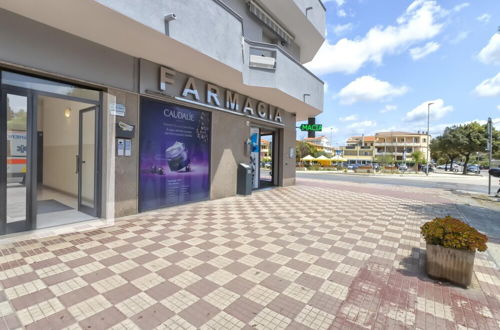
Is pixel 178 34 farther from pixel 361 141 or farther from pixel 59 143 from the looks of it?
pixel 361 141

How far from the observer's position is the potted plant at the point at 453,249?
3137 millimetres

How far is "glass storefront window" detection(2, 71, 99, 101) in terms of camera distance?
14.6 ft

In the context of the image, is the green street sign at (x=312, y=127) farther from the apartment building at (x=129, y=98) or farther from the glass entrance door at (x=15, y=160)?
the glass entrance door at (x=15, y=160)

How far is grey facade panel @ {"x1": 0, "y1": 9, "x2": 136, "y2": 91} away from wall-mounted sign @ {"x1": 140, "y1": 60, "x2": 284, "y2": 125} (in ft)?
1.45

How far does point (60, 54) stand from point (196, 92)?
350 cm

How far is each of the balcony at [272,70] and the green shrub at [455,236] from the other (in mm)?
6709

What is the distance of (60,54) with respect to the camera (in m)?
4.86

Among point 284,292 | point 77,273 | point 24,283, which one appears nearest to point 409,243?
point 284,292

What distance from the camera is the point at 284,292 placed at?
9.74ft

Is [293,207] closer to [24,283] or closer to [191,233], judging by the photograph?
[191,233]

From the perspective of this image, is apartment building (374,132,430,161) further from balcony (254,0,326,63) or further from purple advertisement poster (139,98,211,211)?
purple advertisement poster (139,98,211,211)

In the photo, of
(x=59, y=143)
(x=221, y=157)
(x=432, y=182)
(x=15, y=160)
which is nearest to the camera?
(x=15, y=160)

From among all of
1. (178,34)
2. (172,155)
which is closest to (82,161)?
(172,155)

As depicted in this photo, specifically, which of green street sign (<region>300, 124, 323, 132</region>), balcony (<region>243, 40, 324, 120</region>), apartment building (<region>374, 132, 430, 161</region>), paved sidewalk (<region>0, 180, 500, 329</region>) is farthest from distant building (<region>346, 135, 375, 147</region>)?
paved sidewalk (<region>0, 180, 500, 329</region>)
